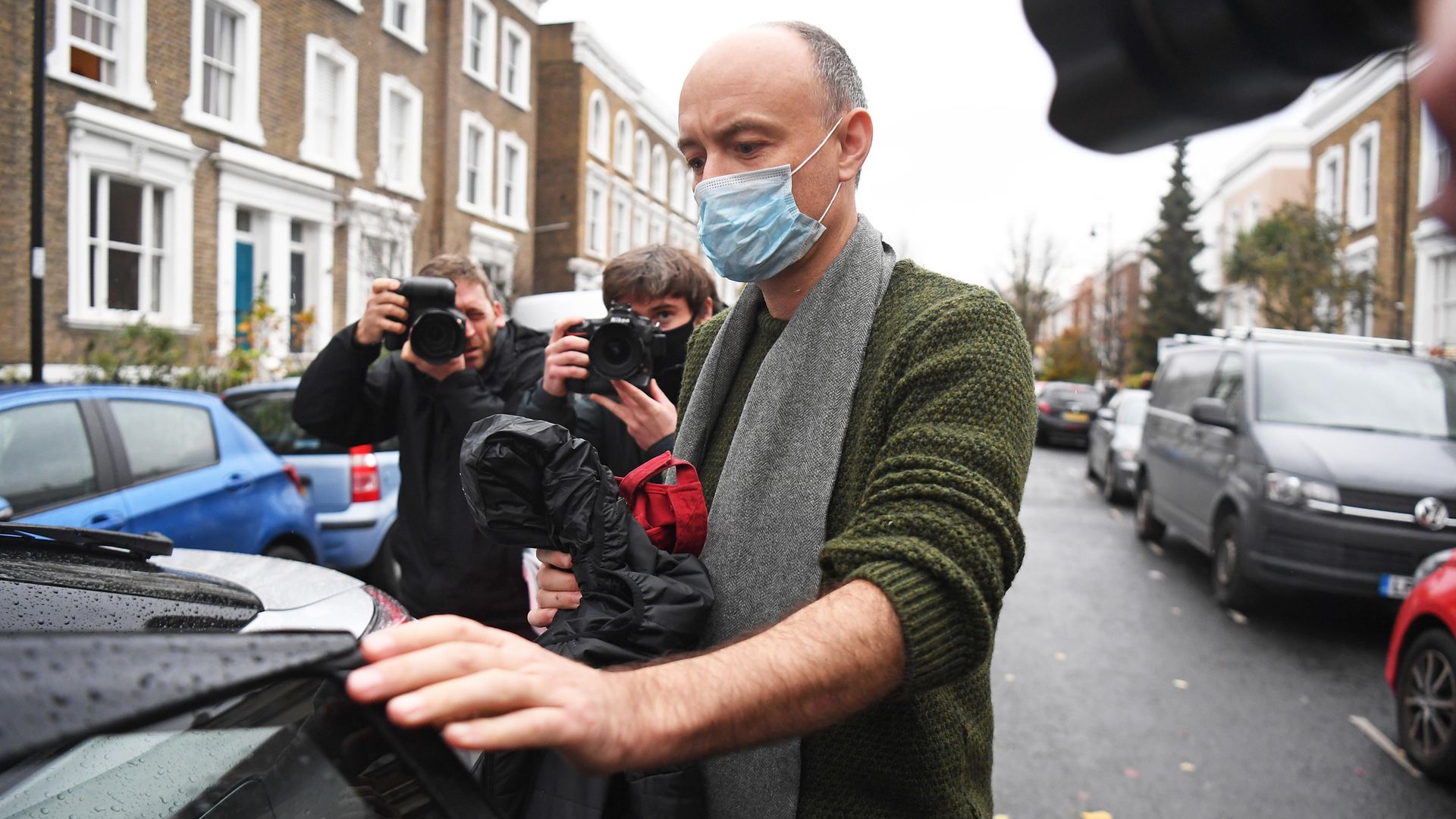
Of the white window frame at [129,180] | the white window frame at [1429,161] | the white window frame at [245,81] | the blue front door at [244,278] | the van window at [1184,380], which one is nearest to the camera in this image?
the white window frame at [1429,161]

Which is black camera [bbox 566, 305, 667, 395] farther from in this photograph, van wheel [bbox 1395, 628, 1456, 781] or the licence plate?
the licence plate

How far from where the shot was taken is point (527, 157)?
25.5m

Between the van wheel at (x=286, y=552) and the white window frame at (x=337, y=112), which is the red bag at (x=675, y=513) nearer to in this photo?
the van wheel at (x=286, y=552)

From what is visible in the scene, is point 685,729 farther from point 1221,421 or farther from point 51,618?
point 1221,421

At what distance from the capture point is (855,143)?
1.76 metres

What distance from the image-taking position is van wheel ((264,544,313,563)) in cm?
547

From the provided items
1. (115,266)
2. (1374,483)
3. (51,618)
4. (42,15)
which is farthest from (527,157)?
(51,618)

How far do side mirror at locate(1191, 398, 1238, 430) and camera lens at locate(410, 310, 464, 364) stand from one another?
5676 millimetres

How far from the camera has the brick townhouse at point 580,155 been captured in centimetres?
2831

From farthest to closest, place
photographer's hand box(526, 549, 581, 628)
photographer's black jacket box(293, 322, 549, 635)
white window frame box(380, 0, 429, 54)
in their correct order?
1. white window frame box(380, 0, 429, 54)
2. photographer's black jacket box(293, 322, 549, 635)
3. photographer's hand box(526, 549, 581, 628)

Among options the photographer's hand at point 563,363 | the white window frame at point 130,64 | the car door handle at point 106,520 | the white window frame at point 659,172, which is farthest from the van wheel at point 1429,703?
the white window frame at point 659,172

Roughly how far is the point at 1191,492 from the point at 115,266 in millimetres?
13684

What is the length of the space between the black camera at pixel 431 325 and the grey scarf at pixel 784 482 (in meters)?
1.79

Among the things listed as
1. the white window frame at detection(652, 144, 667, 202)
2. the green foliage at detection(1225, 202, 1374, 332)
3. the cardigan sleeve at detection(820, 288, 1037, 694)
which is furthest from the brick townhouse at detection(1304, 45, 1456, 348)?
the white window frame at detection(652, 144, 667, 202)
